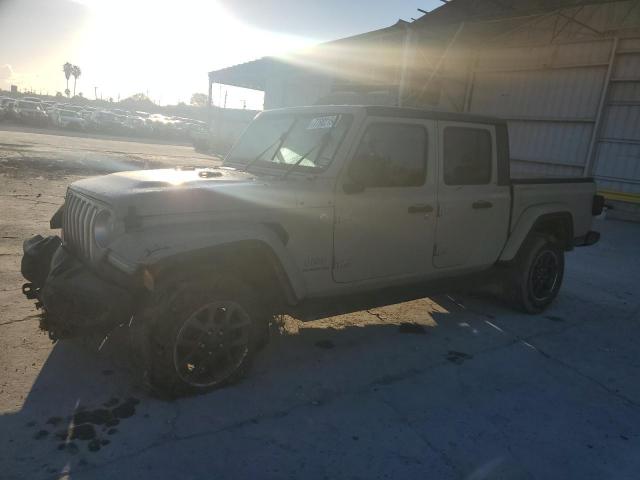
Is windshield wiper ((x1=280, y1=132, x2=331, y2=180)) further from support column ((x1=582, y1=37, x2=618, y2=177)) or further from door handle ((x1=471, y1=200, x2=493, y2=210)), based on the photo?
support column ((x1=582, y1=37, x2=618, y2=177))

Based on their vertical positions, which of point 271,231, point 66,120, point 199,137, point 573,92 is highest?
point 573,92

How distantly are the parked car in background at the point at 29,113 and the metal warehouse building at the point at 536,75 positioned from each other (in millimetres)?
22663

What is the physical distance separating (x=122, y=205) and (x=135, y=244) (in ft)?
0.83

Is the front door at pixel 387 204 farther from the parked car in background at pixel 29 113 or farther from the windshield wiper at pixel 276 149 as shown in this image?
the parked car in background at pixel 29 113

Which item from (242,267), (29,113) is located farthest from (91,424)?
(29,113)

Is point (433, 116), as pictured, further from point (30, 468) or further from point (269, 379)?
point (30, 468)

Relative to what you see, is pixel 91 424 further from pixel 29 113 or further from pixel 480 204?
pixel 29 113

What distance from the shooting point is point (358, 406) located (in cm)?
311

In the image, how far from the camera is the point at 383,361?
379 cm

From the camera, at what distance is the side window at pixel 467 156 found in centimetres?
409

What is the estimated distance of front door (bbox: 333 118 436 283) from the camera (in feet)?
11.2

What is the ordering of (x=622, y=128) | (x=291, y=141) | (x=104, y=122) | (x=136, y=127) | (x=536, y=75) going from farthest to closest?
(x=136, y=127)
(x=104, y=122)
(x=536, y=75)
(x=622, y=128)
(x=291, y=141)

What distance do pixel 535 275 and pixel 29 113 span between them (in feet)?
113

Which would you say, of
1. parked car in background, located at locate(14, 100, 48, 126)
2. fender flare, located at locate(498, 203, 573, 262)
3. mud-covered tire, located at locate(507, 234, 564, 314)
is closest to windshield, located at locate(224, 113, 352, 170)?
fender flare, located at locate(498, 203, 573, 262)
